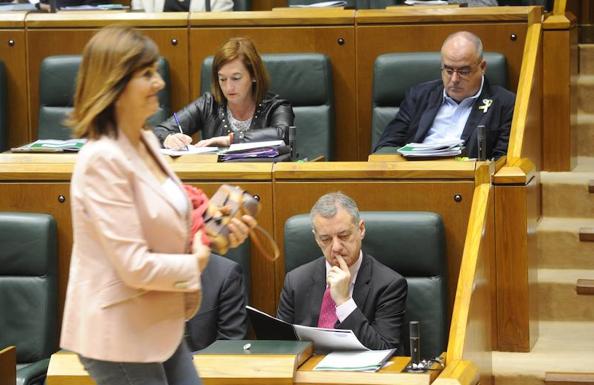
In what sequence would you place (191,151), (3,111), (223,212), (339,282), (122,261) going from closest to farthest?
(122,261) < (223,212) < (339,282) < (191,151) < (3,111)

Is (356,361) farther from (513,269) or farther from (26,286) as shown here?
(26,286)

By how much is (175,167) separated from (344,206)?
422mm

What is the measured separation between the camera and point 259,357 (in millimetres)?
1981

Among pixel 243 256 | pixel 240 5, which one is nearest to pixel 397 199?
pixel 243 256

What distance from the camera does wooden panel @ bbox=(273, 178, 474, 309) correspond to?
2.39 meters

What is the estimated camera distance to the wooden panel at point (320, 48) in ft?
10.8

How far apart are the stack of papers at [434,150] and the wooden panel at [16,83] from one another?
129cm

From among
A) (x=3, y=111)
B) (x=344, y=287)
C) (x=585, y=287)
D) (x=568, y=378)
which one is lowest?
(x=568, y=378)

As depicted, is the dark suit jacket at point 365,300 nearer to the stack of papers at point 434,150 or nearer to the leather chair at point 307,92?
the stack of papers at point 434,150

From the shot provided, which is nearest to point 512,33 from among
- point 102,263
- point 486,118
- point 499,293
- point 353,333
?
point 486,118

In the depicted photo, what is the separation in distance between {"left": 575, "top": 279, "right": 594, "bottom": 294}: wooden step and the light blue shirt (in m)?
0.51

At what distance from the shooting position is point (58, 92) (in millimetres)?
3291

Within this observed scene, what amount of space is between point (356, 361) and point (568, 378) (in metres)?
0.60

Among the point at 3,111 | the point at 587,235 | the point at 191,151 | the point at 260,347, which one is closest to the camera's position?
the point at 260,347
